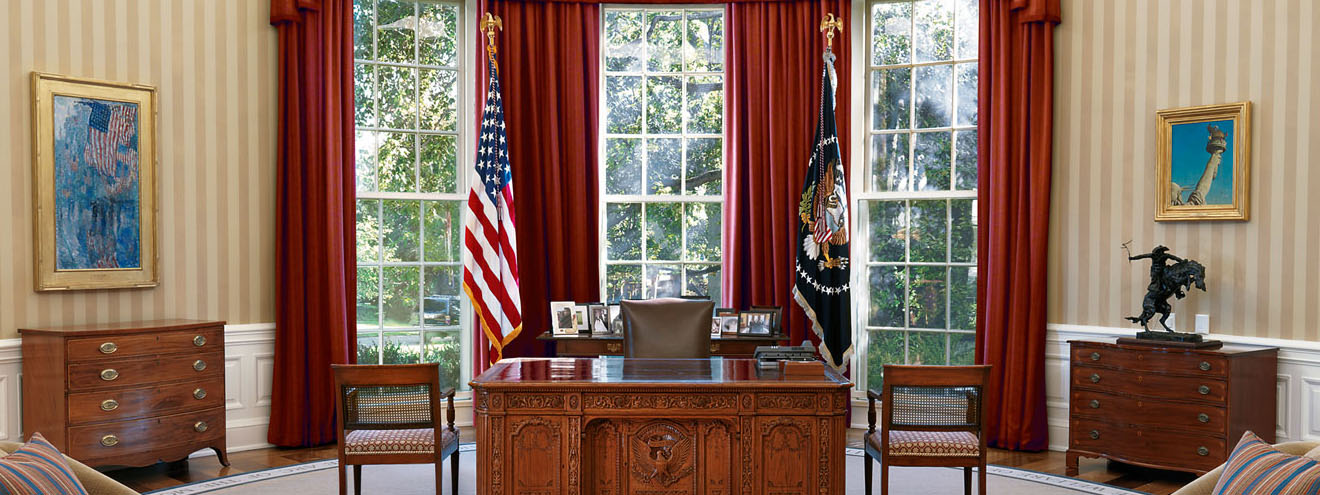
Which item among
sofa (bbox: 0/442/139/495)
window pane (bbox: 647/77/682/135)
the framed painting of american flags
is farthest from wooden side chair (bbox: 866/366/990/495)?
the framed painting of american flags

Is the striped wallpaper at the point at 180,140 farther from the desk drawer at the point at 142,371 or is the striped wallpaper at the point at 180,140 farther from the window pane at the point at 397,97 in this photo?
the window pane at the point at 397,97

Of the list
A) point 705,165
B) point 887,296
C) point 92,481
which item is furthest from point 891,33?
point 92,481

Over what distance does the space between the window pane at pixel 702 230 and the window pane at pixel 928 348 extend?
4.81 feet

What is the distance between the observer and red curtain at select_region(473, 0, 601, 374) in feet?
21.7

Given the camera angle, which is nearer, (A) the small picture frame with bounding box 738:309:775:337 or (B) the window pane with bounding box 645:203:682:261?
(A) the small picture frame with bounding box 738:309:775:337

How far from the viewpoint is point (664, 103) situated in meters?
6.91

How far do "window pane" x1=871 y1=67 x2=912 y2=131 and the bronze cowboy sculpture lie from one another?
1.88 meters

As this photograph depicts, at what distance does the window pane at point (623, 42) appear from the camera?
6.90m

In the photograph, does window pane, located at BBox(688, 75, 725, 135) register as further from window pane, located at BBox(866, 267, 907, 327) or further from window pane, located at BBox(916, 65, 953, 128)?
window pane, located at BBox(866, 267, 907, 327)

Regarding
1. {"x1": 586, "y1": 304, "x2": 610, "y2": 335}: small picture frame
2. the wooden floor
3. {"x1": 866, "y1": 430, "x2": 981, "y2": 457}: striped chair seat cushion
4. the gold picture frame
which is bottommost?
the wooden floor

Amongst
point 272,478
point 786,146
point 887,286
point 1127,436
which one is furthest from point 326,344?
point 1127,436

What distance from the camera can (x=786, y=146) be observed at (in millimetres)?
6555

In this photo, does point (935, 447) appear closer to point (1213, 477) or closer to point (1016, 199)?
point (1213, 477)

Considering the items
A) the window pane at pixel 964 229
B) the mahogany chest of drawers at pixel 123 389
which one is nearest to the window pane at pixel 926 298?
the window pane at pixel 964 229
